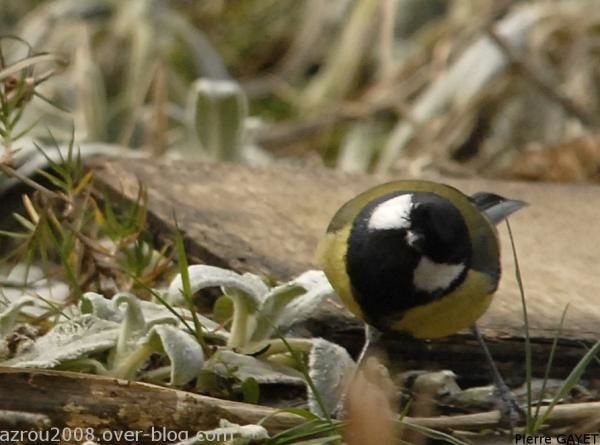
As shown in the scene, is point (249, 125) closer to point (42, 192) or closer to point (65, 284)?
point (65, 284)

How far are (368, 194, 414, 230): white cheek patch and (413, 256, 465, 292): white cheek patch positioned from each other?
2.1 inches

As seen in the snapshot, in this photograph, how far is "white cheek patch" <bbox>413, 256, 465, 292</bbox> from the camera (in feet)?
5.06

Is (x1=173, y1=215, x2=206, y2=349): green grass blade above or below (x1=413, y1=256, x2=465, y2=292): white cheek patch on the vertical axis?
below

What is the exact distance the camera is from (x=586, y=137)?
3.07 metres

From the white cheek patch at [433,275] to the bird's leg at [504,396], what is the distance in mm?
119

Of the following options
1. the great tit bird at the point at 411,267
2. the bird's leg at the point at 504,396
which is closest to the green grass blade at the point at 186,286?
the great tit bird at the point at 411,267

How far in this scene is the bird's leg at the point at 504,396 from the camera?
153 centimetres

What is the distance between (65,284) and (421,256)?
67 centimetres

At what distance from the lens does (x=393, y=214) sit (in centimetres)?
155

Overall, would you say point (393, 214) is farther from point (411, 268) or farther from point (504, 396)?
point (504, 396)

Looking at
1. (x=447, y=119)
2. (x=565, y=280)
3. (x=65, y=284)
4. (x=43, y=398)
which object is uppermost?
(x=447, y=119)

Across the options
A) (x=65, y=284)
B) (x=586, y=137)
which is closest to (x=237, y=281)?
(x=65, y=284)

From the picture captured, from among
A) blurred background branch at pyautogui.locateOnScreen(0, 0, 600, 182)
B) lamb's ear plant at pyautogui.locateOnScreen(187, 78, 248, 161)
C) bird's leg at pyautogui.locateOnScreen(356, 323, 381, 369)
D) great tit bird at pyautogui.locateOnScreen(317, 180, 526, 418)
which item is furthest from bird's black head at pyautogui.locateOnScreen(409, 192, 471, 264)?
blurred background branch at pyautogui.locateOnScreen(0, 0, 600, 182)

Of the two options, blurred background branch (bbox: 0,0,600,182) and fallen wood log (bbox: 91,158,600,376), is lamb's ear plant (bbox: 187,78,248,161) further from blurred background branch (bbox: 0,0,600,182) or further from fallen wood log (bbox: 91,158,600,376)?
fallen wood log (bbox: 91,158,600,376)
